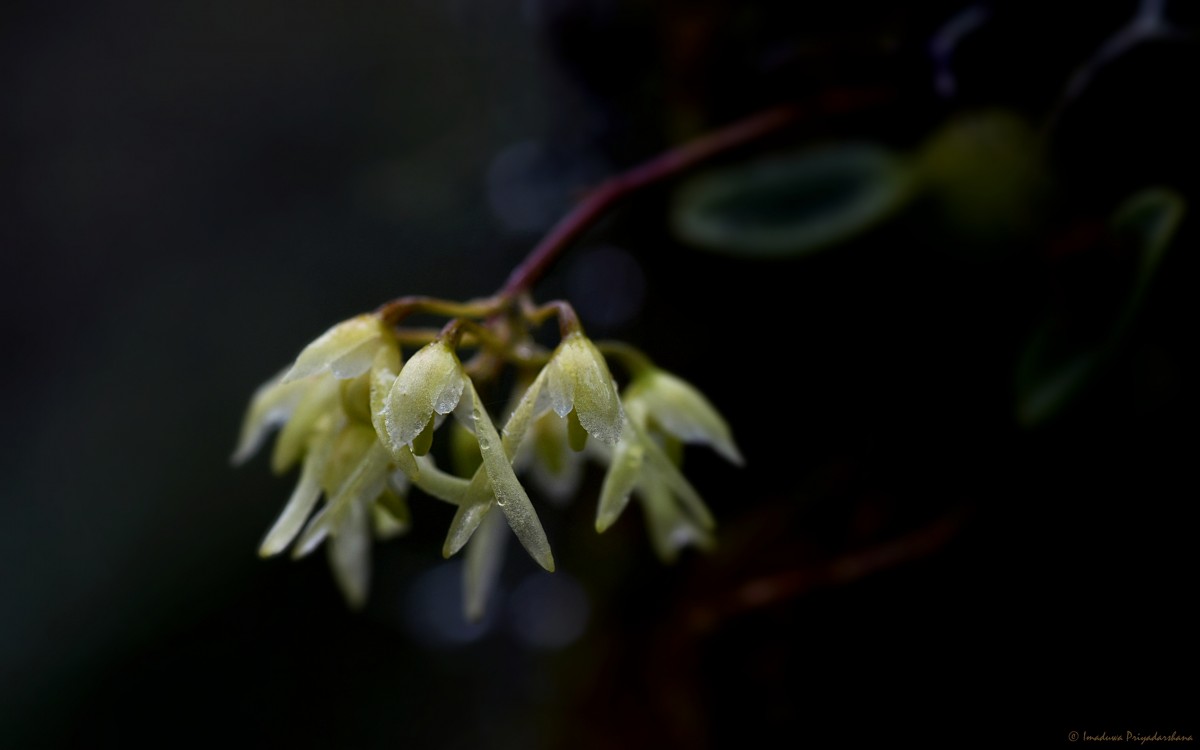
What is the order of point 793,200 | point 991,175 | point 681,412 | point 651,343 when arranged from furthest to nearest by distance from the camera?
point 651,343
point 793,200
point 991,175
point 681,412

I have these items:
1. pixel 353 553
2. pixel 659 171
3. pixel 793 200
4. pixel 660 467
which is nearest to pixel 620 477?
pixel 660 467

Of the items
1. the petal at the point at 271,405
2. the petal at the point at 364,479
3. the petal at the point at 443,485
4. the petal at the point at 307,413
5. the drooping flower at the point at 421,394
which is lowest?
the petal at the point at 443,485

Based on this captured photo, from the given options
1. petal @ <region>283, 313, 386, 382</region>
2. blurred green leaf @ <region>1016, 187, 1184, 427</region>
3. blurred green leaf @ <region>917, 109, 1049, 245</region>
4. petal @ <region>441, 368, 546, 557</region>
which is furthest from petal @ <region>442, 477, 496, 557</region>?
blurred green leaf @ <region>917, 109, 1049, 245</region>

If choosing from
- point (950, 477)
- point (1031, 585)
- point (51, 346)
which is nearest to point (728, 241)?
point (950, 477)

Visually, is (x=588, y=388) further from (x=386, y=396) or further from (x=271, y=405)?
(x=271, y=405)

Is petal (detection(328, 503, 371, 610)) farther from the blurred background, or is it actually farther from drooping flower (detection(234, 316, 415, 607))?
the blurred background

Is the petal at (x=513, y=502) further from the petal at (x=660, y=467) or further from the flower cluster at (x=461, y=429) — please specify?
the petal at (x=660, y=467)

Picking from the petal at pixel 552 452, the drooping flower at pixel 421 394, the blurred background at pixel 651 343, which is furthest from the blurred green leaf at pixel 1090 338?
the drooping flower at pixel 421 394
